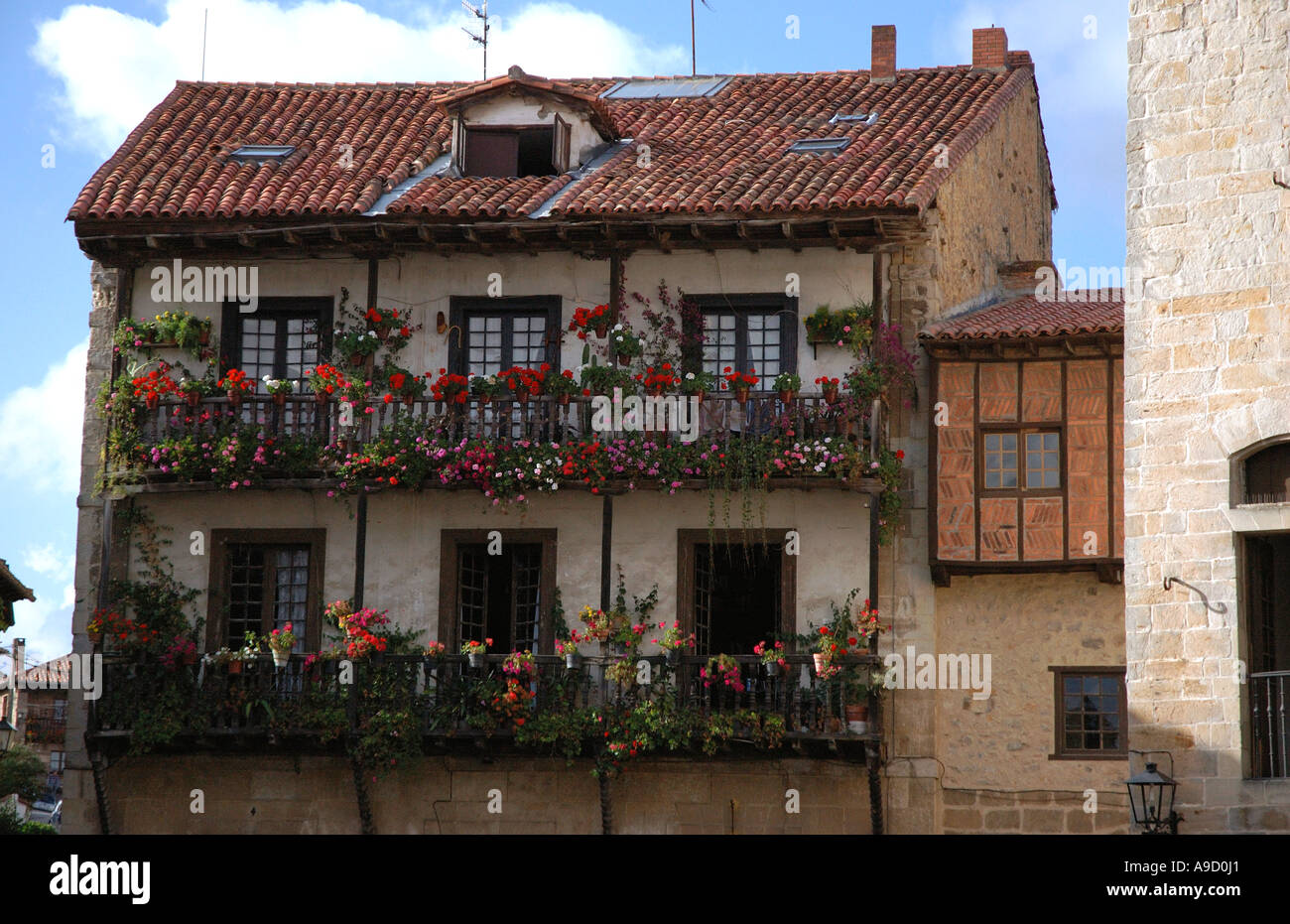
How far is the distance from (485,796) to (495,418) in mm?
4167

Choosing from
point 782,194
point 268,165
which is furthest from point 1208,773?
point 268,165

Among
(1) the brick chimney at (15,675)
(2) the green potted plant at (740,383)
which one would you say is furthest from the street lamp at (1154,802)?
(1) the brick chimney at (15,675)

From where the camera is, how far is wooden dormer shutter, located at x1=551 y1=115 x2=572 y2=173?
25.3m

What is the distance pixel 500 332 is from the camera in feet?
80.2

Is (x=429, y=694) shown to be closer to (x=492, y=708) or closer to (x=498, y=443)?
(x=492, y=708)

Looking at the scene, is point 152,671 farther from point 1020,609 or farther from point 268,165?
point 1020,609

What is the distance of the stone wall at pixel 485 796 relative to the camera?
75.0 ft

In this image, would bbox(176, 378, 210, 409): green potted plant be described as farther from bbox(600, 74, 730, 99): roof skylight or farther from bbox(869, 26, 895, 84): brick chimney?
bbox(869, 26, 895, 84): brick chimney

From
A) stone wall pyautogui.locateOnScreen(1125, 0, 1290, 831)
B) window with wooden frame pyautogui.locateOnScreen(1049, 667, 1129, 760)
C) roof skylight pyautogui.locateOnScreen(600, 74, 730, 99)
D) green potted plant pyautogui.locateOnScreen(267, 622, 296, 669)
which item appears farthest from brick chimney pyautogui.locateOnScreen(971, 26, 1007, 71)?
green potted plant pyautogui.locateOnScreen(267, 622, 296, 669)

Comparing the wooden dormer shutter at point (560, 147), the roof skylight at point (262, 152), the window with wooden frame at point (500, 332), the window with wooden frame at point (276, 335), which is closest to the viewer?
the window with wooden frame at point (500, 332)

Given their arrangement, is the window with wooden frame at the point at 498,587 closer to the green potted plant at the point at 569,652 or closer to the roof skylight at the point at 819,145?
the green potted plant at the point at 569,652

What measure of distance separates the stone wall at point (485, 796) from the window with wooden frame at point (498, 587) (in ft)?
4.80

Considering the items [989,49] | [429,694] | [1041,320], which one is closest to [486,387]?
[429,694]

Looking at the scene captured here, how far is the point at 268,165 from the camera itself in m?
25.9
